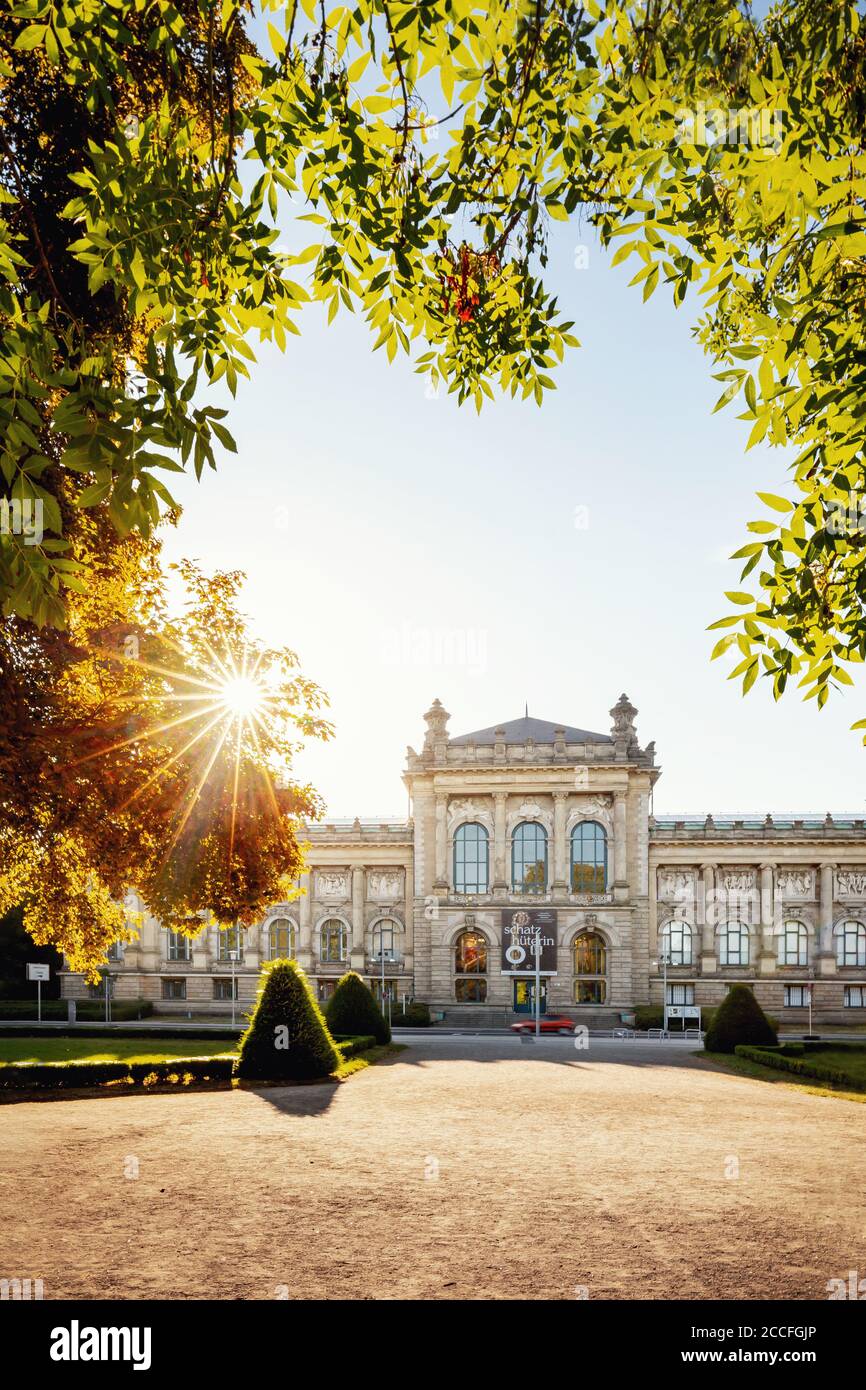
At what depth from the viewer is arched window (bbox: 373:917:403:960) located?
66.6 metres

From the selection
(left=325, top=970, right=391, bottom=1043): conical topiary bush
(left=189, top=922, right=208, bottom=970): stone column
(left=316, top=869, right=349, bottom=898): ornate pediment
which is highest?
(left=316, top=869, right=349, bottom=898): ornate pediment

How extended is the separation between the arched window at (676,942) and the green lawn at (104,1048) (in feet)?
121

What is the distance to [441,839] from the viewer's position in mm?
64938

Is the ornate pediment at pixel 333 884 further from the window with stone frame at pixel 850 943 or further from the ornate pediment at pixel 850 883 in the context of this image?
the ornate pediment at pixel 850 883

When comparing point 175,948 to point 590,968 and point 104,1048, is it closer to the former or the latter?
point 590,968

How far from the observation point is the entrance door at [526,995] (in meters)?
60.9

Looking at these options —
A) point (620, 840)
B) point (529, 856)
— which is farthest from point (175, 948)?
point (620, 840)

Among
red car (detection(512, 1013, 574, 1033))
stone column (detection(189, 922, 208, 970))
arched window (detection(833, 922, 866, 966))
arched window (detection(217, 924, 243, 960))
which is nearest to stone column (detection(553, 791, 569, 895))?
red car (detection(512, 1013, 574, 1033))

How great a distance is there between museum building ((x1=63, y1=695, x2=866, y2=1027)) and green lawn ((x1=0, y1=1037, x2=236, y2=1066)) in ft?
86.4

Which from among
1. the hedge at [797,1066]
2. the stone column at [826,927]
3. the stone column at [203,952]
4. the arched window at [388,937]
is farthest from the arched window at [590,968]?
the hedge at [797,1066]

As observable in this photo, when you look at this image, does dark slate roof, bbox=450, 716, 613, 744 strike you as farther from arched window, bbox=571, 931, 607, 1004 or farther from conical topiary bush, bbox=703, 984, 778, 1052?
conical topiary bush, bbox=703, 984, 778, 1052

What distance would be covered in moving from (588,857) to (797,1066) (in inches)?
1408

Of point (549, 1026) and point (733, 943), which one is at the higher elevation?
point (733, 943)
